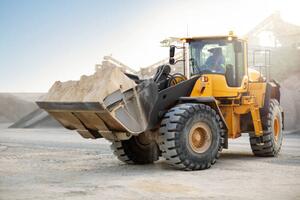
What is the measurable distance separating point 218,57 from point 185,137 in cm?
242

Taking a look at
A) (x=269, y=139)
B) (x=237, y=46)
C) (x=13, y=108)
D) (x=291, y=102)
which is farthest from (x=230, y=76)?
(x=13, y=108)

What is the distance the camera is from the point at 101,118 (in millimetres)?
9773

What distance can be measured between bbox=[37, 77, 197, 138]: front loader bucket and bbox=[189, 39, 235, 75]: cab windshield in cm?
96

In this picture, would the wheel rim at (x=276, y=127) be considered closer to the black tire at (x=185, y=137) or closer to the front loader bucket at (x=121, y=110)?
the black tire at (x=185, y=137)

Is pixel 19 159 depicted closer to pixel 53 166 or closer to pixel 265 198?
pixel 53 166

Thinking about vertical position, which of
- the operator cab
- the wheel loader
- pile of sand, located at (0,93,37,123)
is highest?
the operator cab

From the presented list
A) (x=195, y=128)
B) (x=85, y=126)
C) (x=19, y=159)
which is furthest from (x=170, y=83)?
(x=19, y=159)

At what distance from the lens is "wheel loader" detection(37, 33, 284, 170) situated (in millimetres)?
9867

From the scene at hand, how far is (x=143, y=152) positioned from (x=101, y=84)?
104 inches

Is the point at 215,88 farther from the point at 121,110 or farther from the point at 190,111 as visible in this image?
the point at 121,110

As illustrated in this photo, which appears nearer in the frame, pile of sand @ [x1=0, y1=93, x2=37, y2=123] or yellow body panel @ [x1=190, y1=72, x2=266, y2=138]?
yellow body panel @ [x1=190, y1=72, x2=266, y2=138]

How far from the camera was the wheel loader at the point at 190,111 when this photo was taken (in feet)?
32.4

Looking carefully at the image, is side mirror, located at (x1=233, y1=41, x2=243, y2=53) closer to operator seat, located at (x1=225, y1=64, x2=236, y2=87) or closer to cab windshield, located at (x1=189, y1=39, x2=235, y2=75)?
cab windshield, located at (x1=189, y1=39, x2=235, y2=75)

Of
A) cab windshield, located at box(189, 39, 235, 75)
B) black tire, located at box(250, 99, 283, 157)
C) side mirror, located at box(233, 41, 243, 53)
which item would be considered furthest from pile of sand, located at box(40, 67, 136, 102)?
black tire, located at box(250, 99, 283, 157)
